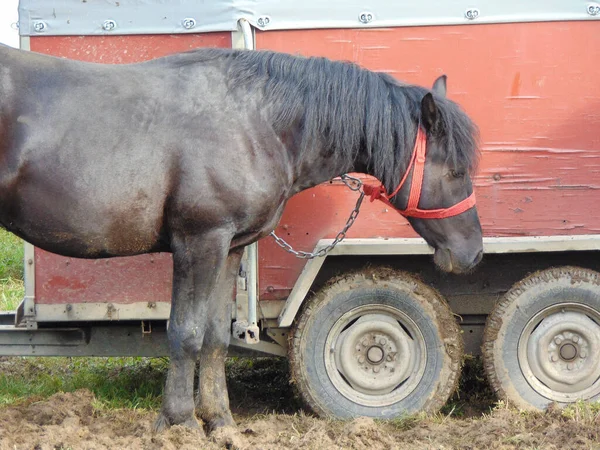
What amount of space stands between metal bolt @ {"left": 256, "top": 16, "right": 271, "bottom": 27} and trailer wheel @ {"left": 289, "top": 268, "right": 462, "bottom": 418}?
5.02 feet

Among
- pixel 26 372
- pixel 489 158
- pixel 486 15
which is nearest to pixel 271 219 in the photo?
pixel 489 158

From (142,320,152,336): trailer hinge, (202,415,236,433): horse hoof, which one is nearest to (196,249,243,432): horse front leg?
(202,415,236,433): horse hoof

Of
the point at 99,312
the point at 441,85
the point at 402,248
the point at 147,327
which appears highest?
the point at 441,85

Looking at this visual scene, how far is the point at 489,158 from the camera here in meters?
4.89

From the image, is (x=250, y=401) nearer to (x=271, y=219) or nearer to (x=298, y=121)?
(x=271, y=219)

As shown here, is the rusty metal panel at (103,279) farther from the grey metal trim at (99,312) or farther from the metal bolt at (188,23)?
the metal bolt at (188,23)

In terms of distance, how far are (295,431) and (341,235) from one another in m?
1.10

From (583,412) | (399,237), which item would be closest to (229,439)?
(399,237)

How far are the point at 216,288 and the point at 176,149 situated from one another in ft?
2.80

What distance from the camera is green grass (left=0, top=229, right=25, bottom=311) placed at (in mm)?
7657

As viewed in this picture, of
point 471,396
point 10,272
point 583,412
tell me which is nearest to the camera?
point 583,412

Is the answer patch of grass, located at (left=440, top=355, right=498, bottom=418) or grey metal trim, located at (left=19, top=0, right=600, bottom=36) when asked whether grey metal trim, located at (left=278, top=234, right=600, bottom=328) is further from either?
grey metal trim, located at (left=19, top=0, right=600, bottom=36)

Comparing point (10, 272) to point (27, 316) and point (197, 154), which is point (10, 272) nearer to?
point (27, 316)

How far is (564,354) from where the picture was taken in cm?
500
